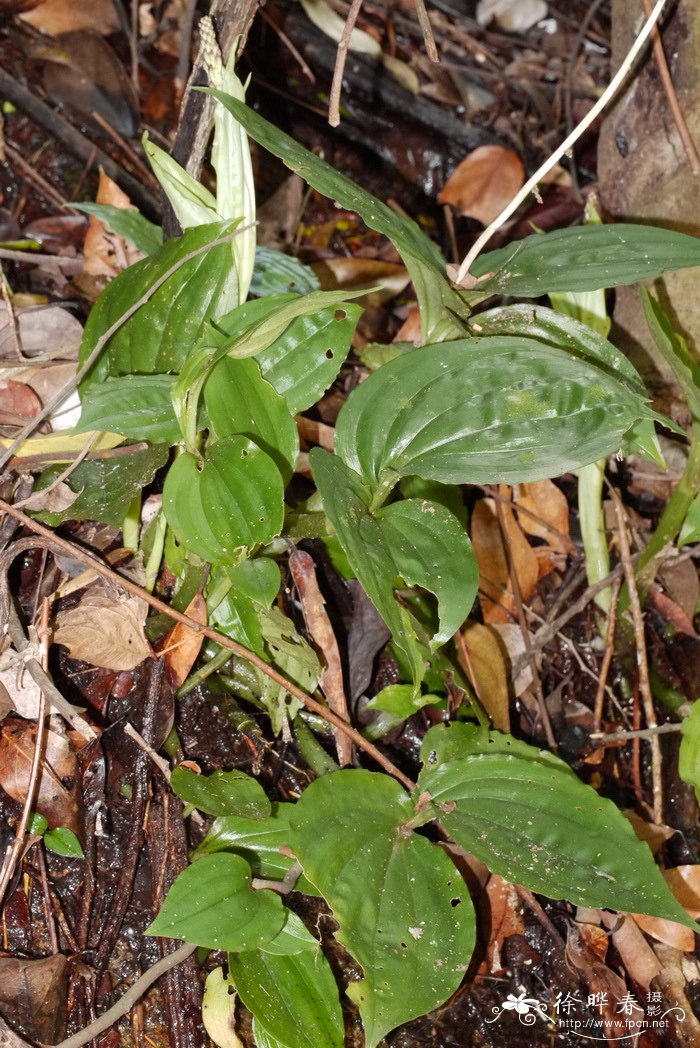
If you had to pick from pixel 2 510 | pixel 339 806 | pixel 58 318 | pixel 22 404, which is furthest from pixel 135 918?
pixel 58 318

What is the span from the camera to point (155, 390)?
1.20m

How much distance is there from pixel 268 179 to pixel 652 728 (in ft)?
5.02

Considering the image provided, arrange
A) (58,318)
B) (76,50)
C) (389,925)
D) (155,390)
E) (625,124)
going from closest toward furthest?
(389,925) → (155,390) → (58,318) → (625,124) → (76,50)

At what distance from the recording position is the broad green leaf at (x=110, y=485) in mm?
1283

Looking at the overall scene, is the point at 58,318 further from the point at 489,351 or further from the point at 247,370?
the point at 489,351

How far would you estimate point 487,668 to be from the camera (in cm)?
151

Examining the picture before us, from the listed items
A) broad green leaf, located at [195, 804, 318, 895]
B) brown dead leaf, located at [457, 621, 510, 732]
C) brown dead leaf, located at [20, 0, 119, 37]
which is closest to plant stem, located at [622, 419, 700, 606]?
brown dead leaf, located at [457, 621, 510, 732]

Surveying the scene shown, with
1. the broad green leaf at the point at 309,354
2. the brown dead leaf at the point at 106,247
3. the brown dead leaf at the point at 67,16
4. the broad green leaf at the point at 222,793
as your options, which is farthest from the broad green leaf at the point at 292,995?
the brown dead leaf at the point at 67,16

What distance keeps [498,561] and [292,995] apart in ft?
2.69

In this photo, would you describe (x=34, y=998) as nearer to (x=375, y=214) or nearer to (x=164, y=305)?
(x=164, y=305)

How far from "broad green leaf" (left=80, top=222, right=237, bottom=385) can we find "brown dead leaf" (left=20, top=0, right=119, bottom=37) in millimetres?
1227

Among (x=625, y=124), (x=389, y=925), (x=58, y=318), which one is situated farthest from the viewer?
(x=625, y=124)

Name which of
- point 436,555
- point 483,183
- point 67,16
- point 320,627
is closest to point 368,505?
point 436,555

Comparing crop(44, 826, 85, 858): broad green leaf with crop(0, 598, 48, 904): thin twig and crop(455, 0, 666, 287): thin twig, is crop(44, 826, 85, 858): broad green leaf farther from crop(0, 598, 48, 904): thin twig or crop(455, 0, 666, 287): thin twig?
crop(455, 0, 666, 287): thin twig
